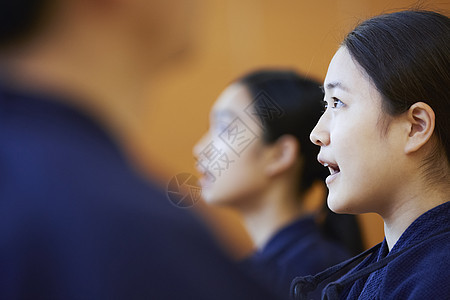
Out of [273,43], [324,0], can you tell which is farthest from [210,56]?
[324,0]

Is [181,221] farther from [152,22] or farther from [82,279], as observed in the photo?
[152,22]

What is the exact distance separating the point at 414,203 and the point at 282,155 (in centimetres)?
58

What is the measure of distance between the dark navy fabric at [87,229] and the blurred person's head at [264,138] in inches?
25.0

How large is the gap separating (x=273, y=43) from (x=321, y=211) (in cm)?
69

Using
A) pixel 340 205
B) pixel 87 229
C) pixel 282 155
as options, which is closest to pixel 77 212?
pixel 87 229

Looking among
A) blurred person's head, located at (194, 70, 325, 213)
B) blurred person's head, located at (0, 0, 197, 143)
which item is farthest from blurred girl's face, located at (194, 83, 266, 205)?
blurred person's head, located at (0, 0, 197, 143)

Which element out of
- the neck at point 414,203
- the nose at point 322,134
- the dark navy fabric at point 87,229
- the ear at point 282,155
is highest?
the dark navy fabric at point 87,229

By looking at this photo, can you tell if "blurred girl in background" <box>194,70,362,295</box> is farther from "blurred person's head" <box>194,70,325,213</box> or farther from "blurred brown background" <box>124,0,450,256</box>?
"blurred brown background" <box>124,0,450,256</box>

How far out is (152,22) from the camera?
0.44m

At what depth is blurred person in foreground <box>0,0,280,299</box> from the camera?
33 cm

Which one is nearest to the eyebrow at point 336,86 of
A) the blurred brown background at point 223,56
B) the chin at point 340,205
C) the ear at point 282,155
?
the chin at point 340,205

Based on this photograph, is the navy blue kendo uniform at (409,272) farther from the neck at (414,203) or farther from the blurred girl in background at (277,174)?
the blurred girl in background at (277,174)

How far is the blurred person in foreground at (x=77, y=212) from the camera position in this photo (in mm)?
330

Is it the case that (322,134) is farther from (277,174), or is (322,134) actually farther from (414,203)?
(277,174)
